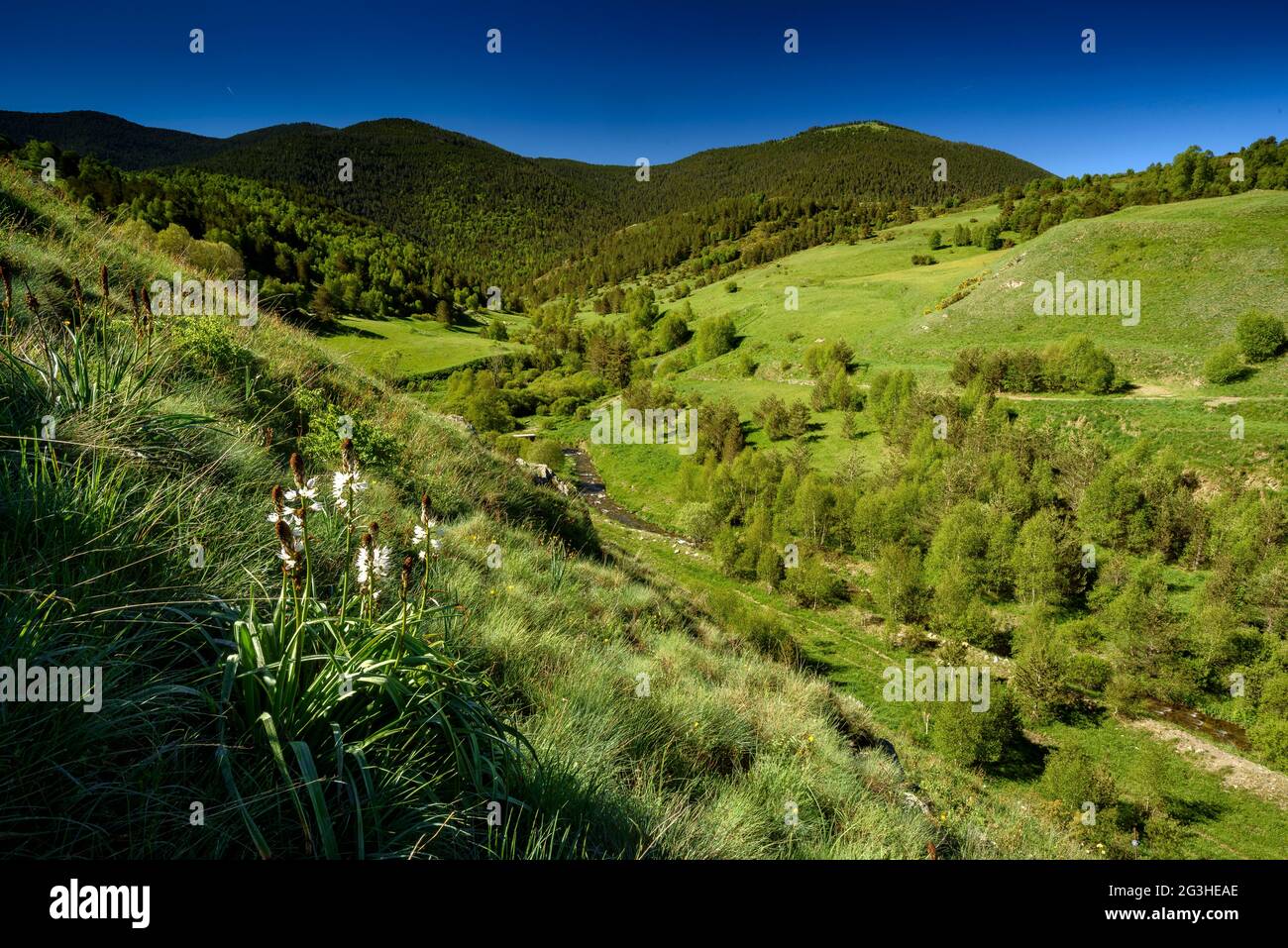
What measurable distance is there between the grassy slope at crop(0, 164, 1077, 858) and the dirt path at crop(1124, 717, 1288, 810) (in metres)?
34.0

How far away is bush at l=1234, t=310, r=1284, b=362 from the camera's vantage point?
156 ft

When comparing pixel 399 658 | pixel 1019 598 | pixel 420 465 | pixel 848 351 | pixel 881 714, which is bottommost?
pixel 881 714

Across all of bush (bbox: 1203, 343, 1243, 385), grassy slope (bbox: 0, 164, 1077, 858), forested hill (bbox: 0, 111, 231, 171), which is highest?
forested hill (bbox: 0, 111, 231, 171)

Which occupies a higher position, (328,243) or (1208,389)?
(328,243)

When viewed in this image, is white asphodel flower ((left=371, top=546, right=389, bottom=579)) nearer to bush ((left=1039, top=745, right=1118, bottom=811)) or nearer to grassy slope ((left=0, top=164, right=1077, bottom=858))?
grassy slope ((left=0, top=164, right=1077, bottom=858))

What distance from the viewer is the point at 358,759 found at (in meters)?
2.25

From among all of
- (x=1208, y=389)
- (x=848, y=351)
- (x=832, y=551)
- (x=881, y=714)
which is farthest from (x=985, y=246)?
(x=881, y=714)

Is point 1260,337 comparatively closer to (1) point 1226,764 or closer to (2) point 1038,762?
(1) point 1226,764

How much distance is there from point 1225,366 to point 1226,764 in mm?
37297

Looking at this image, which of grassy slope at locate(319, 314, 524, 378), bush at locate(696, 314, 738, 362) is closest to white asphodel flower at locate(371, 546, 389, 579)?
grassy slope at locate(319, 314, 524, 378)

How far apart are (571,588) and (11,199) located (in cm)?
1289

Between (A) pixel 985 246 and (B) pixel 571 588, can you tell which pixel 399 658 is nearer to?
(B) pixel 571 588
